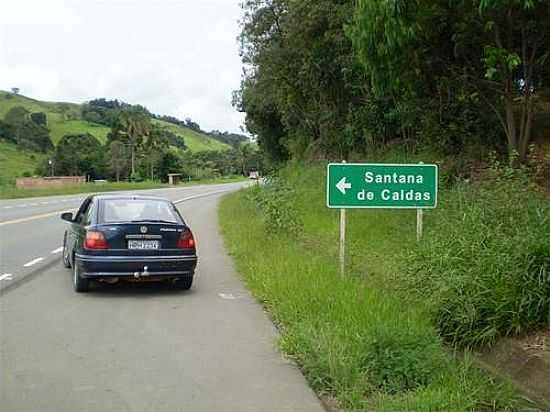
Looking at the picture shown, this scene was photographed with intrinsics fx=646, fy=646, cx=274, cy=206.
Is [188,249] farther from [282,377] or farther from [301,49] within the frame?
[301,49]

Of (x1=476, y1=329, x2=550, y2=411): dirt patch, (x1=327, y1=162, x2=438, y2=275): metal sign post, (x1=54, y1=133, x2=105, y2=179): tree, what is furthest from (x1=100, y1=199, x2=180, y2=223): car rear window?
(x1=54, y1=133, x2=105, y2=179): tree

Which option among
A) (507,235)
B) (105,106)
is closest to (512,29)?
(507,235)

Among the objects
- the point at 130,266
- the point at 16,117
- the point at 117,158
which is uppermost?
the point at 16,117

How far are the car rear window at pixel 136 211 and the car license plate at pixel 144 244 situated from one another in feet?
1.23

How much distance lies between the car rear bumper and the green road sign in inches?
96.1

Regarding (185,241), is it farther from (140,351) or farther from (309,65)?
(309,65)

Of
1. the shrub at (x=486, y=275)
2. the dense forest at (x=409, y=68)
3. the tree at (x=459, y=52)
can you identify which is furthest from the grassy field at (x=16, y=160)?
the shrub at (x=486, y=275)

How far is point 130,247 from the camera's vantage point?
9.14m

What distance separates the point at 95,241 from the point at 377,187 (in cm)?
411

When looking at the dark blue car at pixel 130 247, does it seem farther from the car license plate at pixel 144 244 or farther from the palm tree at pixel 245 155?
the palm tree at pixel 245 155

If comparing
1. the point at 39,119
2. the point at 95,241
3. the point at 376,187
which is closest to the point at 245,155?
the point at 39,119

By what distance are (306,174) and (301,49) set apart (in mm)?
7695

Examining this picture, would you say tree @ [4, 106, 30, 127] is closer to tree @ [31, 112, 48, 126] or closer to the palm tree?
tree @ [31, 112, 48, 126]

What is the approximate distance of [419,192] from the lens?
955cm
